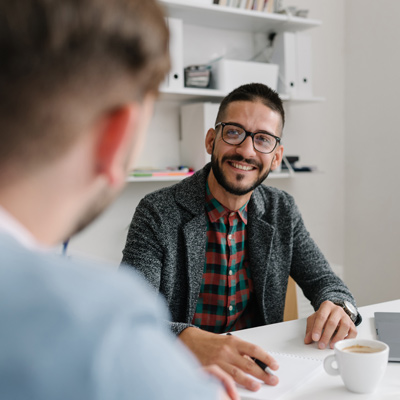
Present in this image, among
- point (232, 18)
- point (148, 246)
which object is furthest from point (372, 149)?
point (148, 246)

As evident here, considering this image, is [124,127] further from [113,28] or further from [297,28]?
[297,28]

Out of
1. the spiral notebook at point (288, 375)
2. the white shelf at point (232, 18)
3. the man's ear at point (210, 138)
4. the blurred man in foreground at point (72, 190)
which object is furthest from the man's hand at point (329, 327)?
the white shelf at point (232, 18)

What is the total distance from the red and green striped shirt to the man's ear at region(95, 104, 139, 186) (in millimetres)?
1219

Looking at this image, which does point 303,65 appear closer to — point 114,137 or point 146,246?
point 146,246

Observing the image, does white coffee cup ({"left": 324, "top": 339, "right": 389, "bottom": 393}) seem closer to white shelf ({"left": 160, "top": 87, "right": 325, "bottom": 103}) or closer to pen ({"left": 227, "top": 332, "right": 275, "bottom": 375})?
pen ({"left": 227, "top": 332, "right": 275, "bottom": 375})

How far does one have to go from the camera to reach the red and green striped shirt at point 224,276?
1588 mm

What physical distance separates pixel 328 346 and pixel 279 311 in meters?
0.50

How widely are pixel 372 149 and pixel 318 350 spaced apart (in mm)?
2175

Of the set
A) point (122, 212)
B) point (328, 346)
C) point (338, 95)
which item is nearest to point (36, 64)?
point (328, 346)

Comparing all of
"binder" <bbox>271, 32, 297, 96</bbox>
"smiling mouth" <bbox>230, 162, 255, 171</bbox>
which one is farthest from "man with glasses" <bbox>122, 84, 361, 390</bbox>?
"binder" <bbox>271, 32, 297, 96</bbox>

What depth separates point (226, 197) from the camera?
1.62 meters

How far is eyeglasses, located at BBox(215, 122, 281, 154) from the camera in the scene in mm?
1604

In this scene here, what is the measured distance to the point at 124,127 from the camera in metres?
0.40

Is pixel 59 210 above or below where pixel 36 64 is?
below
